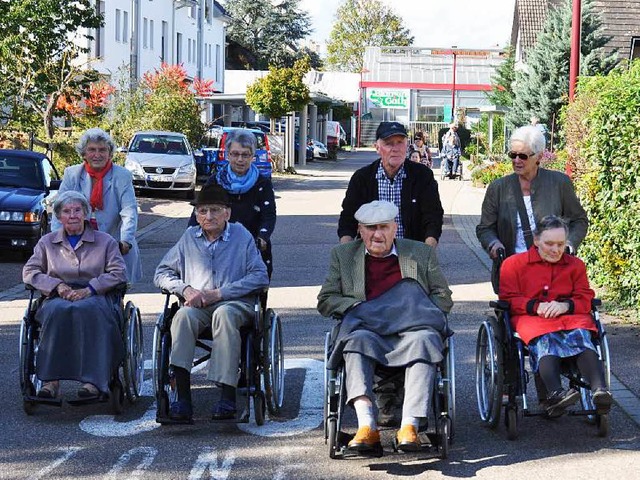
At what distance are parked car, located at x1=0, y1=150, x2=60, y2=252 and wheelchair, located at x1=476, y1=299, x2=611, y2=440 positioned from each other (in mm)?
9829

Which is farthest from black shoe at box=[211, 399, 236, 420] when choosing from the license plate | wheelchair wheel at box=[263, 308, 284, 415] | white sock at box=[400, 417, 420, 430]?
the license plate

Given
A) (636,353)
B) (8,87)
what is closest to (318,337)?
(636,353)

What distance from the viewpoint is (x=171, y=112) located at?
3691cm

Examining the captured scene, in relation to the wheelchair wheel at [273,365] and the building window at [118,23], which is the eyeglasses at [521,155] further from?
the building window at [118,23]

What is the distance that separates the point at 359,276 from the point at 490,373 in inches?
41.8

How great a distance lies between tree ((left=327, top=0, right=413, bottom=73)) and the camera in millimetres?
120000

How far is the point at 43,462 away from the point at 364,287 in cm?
201

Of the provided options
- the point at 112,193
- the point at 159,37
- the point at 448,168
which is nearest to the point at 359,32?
the point at 159,37

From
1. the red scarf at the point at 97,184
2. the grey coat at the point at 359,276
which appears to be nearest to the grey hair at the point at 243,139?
the red scarf at the point at 97,184

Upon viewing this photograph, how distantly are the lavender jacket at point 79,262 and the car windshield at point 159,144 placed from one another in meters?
23.1

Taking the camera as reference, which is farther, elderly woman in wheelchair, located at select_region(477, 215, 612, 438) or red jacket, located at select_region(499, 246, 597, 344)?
red jacket, located at select_region(499, 246, 597, 344)

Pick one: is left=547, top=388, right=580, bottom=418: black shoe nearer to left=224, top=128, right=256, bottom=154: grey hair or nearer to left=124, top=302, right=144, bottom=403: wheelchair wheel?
left=124, top=302, right=144, bottom=403: wheelchair wheel

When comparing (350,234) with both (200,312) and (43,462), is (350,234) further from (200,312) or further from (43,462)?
(43,462)

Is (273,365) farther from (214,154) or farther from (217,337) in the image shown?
(214,154)
